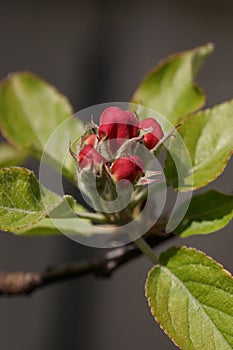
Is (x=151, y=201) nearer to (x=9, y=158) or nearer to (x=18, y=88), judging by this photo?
(x=9, y=158)

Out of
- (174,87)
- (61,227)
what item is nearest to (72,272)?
(61,227)

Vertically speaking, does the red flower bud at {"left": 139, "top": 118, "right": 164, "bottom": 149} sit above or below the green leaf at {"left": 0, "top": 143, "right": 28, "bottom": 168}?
above

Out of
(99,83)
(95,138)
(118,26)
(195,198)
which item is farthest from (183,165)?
(118,26)

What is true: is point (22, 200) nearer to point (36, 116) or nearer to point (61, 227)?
point (61, 227)

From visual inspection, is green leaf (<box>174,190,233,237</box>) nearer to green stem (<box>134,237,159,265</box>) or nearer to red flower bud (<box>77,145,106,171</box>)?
green stem (<box>134,237,159,265</box>)

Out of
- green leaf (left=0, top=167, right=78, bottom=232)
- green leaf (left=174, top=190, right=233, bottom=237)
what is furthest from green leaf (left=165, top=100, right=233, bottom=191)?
green leaf (left=0, top=167, right=78, bottom=232)

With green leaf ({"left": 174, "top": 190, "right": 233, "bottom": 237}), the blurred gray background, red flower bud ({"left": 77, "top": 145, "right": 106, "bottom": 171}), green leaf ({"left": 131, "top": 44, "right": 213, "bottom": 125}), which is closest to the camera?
red flower bud ({"left": 77, "top": 145, "right": 106, "bottom": 171})

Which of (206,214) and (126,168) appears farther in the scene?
(206,214)
